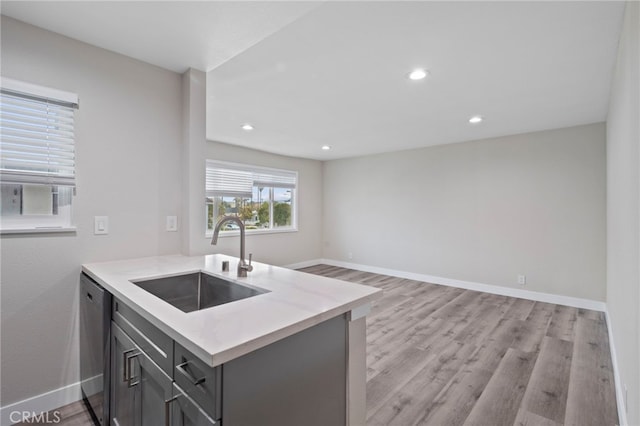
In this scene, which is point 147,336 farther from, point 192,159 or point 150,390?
point 192,159

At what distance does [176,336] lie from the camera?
98 centimetres

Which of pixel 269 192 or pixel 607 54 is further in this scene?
pixel 269 192

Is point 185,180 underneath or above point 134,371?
above

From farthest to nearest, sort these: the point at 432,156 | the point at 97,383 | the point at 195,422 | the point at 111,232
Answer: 1. the point at 432,156
2. the point at 111,232
3. the point at 97,383
4. the point at 195,422

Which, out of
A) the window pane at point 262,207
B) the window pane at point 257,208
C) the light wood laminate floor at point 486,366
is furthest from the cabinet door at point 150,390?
the window pane at point 262,207

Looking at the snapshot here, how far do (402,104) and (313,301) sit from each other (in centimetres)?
259

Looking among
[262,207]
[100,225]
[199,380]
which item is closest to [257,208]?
[262,207]

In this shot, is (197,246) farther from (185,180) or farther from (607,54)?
(607,54)

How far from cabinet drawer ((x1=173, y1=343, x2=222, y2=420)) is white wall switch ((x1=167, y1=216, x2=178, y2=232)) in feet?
4.88

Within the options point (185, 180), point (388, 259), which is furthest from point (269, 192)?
point (185, 180)

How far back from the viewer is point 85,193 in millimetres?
1948

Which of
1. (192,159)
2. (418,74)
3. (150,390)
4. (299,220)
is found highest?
(418,74)

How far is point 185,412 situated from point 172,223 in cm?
162

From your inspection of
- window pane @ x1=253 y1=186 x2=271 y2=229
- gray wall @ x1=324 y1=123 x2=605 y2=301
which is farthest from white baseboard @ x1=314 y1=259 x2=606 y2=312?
window pane @ x1=253 y1=186 x2=271 y2=229
